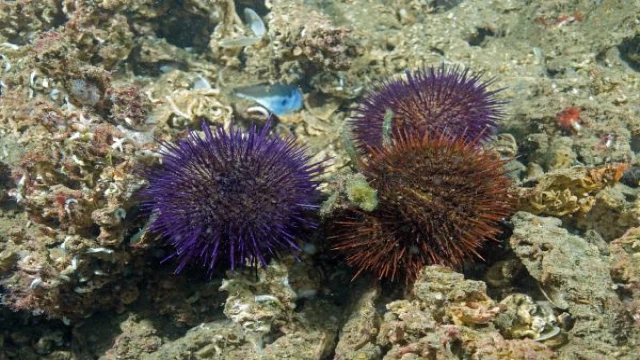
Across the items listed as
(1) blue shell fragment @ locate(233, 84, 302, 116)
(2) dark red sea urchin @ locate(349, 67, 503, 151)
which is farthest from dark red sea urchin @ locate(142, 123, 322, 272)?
(1) blue shell fragment @ locate(233, 84, 302, 116)

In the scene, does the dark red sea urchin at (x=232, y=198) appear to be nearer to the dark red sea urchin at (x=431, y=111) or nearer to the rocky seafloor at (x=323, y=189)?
the rocky seafloor at (x=323, y=189)

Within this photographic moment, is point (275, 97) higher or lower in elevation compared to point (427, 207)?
higher

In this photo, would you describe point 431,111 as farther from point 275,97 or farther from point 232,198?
point 275,97

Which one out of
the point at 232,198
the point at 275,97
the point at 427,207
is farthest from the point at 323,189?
the point at 275,97

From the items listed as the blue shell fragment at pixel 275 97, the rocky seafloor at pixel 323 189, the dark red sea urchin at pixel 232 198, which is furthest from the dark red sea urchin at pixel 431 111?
the blue shell fragment at pixel 275 97

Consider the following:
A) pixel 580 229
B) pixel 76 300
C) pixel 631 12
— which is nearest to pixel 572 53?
pixel 631 12

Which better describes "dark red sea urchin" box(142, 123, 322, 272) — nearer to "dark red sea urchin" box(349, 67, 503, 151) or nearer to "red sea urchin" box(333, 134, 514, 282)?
"red sea urchin" box(333, 134, 514, 282)
